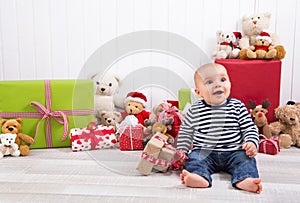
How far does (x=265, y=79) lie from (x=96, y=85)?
75 cm

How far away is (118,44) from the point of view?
1941 millimetres

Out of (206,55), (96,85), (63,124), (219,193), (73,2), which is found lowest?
(219,193)

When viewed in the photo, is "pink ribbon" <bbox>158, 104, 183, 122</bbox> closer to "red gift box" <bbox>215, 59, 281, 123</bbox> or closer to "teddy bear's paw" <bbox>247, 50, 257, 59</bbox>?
"red gift box" <bbox>215, 59, 281, 123</bbox>

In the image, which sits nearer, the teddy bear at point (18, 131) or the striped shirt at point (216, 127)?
the striped shirt at point (216, 127)

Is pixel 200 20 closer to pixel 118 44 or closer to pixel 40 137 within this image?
pixel 118 44

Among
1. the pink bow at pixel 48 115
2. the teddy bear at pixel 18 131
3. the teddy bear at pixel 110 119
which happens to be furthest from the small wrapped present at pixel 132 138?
the teddy bear at pixel 18 131

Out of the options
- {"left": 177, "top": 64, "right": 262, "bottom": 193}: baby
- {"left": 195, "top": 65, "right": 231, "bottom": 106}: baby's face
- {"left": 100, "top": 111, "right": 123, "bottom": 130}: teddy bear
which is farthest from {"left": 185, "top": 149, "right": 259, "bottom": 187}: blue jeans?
{"left": 100, "top": 111, "right": 123, "bottom": 130}: teddy bear

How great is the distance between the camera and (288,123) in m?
1.69

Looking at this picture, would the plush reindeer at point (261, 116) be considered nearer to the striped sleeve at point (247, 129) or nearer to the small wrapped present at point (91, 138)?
the striped sleeve at point (247, 129)

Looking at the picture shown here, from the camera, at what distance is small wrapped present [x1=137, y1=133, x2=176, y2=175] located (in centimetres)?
133

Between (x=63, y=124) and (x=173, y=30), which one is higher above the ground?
(x=173, y=30)

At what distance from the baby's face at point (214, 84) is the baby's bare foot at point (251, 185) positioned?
1.03ft

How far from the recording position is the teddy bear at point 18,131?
1574mm

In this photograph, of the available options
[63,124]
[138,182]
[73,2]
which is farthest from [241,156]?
[73,2]
